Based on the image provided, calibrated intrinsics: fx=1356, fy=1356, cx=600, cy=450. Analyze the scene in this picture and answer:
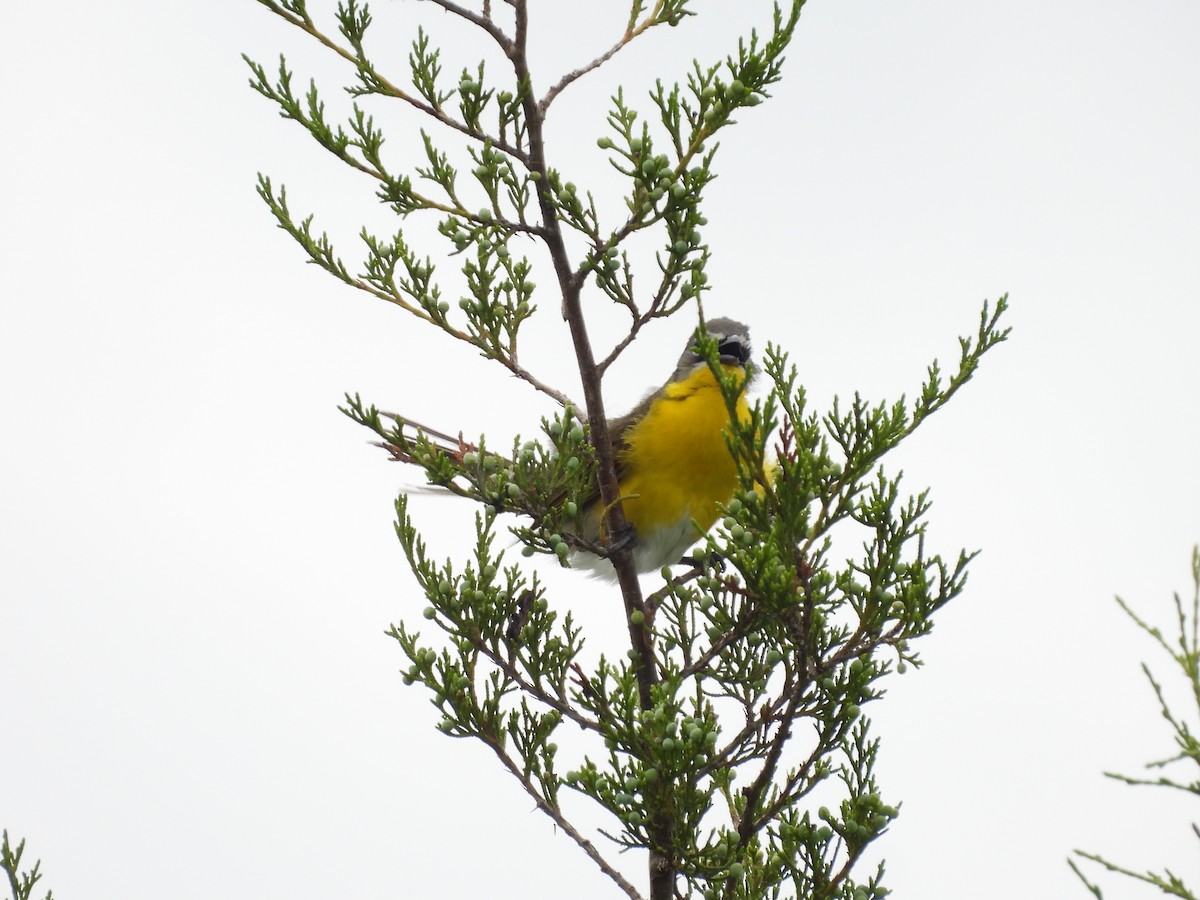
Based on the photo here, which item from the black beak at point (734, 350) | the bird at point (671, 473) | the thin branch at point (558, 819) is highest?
the black beak at point (734, 350)

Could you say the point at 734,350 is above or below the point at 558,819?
above

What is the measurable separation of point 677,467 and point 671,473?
0.11 ft

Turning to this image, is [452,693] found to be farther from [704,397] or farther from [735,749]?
[704,397]

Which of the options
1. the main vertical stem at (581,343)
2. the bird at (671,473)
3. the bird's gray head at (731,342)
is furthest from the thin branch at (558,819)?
the bird's gray head at (731,342)

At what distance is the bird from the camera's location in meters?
5.33

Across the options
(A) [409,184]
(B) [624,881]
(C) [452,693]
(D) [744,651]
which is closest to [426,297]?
(A) [409,184]

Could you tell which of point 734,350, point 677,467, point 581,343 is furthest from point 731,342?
point 581,343

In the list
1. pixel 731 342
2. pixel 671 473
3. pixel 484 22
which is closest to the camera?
pixel 484 22

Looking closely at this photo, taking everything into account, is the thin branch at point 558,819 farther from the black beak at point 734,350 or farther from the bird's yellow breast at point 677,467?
the black beak at point 734,350

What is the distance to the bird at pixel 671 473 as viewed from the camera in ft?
17.5

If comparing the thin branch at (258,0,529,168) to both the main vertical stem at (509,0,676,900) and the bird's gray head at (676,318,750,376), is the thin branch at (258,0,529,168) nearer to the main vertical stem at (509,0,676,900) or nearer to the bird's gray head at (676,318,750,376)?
the main vertical stem at (509,0,676,900)

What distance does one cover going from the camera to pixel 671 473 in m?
5.36

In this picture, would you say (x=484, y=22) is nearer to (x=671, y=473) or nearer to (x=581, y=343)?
(x=581, y=343)

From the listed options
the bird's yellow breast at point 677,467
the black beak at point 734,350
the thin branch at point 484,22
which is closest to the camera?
the thin branch at point 484,22
